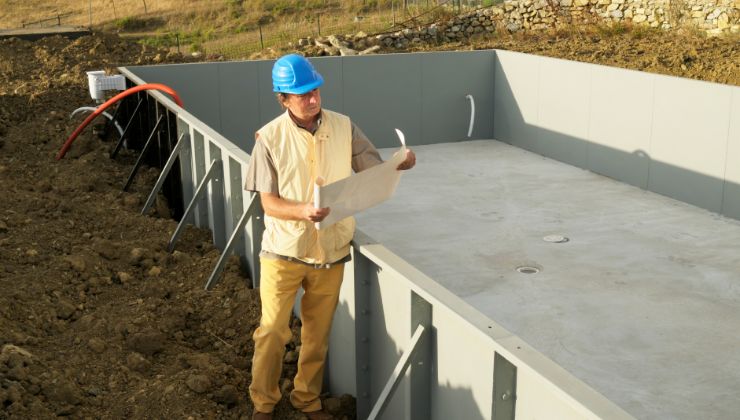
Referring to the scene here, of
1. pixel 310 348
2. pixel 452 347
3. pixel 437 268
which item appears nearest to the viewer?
pixel 452 347

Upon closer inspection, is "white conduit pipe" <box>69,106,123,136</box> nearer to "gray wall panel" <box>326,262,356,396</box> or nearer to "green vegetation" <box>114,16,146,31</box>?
"gray wall panel" <box>326,262,356,396</box>

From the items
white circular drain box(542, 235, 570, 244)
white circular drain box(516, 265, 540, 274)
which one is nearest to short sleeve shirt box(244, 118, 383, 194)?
white circular drain box(516, 265, 540, 274)

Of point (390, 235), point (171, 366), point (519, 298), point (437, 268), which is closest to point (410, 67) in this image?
point (390, 235)

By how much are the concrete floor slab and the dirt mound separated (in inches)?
111

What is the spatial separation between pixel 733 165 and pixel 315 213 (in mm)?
8688

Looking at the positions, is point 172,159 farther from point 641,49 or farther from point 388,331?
point 641,49

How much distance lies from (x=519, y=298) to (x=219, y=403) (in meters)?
4.56

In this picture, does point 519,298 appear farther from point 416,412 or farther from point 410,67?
point 410,67

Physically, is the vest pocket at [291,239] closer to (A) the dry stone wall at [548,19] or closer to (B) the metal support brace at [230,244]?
(B) the metal support brace at [230,244]

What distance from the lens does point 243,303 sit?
24.9 feet

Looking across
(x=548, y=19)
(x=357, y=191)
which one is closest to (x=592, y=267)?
(x=357, y=191)

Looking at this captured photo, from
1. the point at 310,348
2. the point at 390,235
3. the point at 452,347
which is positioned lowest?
the point at 390,235

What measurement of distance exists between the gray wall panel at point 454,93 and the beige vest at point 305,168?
11889 mm

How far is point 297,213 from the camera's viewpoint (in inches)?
206
